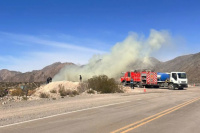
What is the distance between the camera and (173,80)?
122 feet

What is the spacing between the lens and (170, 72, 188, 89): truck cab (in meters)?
36.3

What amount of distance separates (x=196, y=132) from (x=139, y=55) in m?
37.4

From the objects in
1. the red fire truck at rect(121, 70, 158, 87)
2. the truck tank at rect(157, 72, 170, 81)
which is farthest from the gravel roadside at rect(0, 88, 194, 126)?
the red fire truck at rect(121, 70, 158, 87)

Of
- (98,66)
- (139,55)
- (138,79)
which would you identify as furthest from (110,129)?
(98,66)

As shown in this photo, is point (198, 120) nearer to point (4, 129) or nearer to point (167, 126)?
point (167, 126)

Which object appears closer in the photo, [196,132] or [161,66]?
[196,132]

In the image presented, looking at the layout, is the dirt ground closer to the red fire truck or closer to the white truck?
the white truck

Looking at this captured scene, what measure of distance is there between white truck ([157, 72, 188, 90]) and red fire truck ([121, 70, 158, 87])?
949mm

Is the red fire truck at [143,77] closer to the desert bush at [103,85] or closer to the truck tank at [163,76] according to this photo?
the truck tank at [163,76]

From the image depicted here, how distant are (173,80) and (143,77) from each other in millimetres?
5870

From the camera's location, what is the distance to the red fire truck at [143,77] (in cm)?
4034

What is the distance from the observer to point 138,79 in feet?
139

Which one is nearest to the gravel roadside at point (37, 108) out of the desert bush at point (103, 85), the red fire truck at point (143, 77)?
the desert bush at point (103, 85)

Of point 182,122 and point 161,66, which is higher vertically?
point 161,66
